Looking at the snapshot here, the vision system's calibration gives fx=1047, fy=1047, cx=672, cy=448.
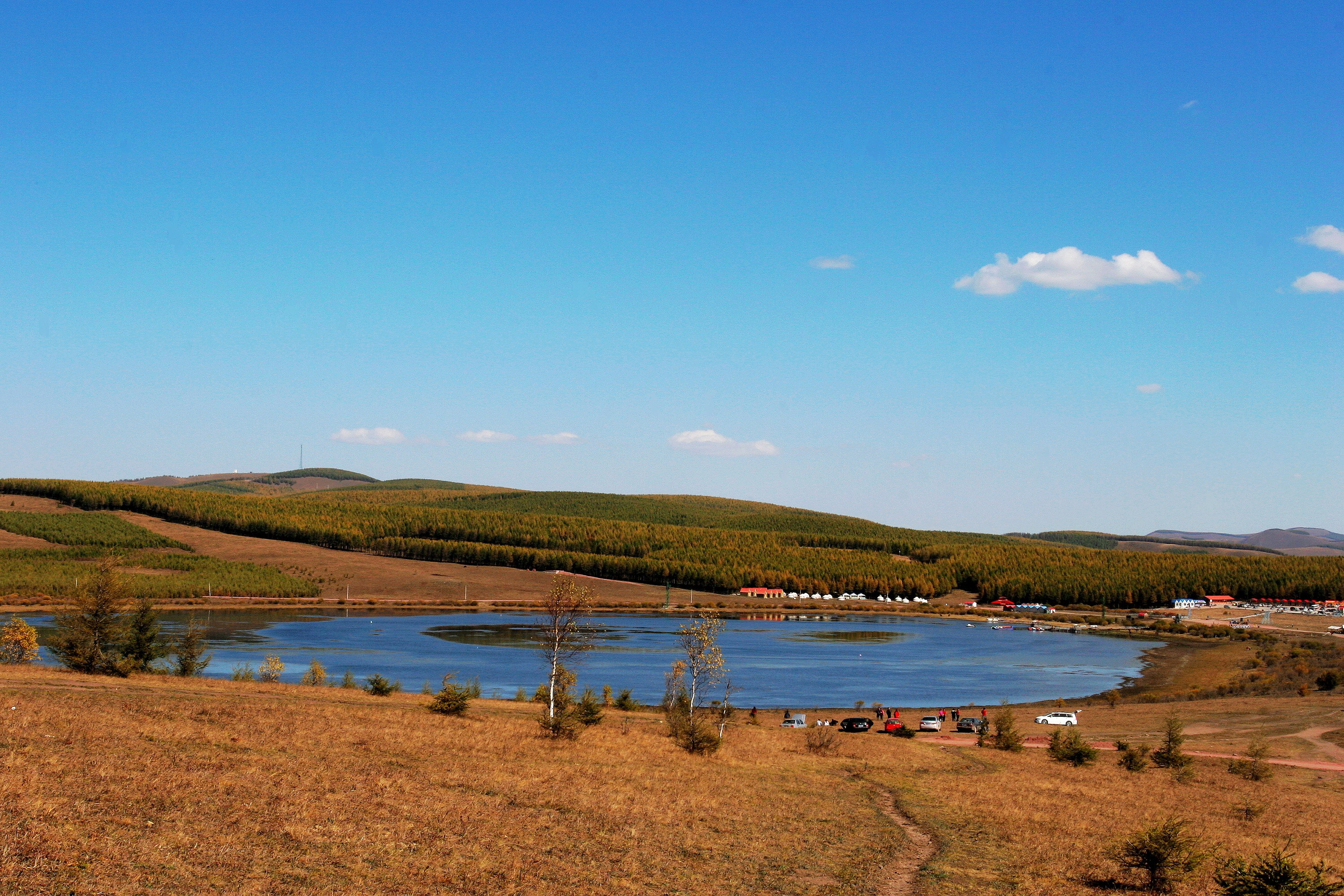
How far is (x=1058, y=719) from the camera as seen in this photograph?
64.1 meters

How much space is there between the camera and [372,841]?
19.8m

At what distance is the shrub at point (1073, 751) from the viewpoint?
4419 cm

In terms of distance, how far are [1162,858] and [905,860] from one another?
5234 mm

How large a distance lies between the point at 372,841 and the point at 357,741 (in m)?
12.2

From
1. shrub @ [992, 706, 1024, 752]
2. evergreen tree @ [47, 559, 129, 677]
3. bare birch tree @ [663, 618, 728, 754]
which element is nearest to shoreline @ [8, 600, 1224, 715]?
shrub @ [992, 706, 1024, 752]

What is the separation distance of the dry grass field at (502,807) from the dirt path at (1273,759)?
8.80 ft

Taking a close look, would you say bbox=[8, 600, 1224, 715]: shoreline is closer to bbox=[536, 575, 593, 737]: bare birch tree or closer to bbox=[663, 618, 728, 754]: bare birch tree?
bbox=[663, 618, 728, 754]: bare birch tree

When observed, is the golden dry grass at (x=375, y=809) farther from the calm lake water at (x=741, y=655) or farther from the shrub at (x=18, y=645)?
the calm lake water at (x=741, y=655)

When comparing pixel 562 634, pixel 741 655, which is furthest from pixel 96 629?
pixel 741 655

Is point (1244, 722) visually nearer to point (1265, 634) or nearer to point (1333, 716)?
point (1333, 716)

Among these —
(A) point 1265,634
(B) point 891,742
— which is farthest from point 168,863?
(A) point 1265,634

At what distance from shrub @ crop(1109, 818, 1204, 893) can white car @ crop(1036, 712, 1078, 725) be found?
4201cm

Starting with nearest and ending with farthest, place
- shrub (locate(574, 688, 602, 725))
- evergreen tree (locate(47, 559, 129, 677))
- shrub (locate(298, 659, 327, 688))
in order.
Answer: shrub (locate(574, 688, 602, 725))
evergreen tree (locate(47, 559, 129, 677))
shrub (locate(298, 659, 327, 688))

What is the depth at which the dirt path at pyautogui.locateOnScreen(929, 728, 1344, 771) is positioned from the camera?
45.5m
